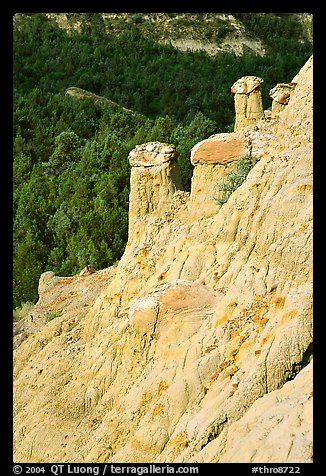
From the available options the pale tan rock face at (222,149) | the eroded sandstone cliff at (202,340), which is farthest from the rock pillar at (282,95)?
the pale tan rock face at (222,149)

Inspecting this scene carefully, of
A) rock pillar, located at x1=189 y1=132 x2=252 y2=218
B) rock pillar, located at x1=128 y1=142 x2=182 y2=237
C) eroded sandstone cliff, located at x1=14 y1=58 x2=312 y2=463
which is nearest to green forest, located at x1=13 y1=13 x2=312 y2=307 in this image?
rock pillar, located at x1=128 y1=142 x2=182 y2=237

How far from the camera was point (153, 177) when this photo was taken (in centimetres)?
1584

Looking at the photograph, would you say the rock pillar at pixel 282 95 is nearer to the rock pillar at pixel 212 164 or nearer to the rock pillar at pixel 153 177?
the rock pillar at pixel 212 164

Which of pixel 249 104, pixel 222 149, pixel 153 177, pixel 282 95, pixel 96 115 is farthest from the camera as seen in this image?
pixel 96 115

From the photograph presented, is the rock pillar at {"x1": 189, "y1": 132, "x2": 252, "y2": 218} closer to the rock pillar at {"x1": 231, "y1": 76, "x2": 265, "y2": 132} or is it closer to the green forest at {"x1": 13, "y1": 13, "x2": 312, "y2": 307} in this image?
the rock pillar at {"x1": 231, "y1": 76, "x2": 265, "y2": 132}

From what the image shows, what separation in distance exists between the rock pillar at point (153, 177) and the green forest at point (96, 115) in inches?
410

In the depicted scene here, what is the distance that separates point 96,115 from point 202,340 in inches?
1386

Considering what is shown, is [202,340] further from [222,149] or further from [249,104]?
[249,104]

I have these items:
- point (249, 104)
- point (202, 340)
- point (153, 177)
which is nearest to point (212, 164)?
point (153, 177)

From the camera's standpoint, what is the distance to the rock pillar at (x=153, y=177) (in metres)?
15.8

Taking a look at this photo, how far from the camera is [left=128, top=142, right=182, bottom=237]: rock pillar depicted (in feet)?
51.8

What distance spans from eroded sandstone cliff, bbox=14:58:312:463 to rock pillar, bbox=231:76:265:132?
8.01 feet

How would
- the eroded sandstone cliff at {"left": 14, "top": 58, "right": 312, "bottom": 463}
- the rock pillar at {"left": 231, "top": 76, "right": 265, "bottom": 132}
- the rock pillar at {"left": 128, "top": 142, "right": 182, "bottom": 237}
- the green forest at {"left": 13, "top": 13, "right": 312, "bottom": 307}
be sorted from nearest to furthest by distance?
1. the eroded sandstone cliff at {"left": 14, "top": 58, "right": 312, "bottom": 463}
2. the rock pillar at {"left": 128, "top": 142, "right": 182, "bottom": 237}
3. the rock pillar at {"left": 231, "top": 76, "right": 265, "bottom": 132}
4. the green forest at {"left": 13, "top": 13, "right": 312, "bottom": 307}

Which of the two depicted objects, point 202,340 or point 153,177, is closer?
point 202,340
